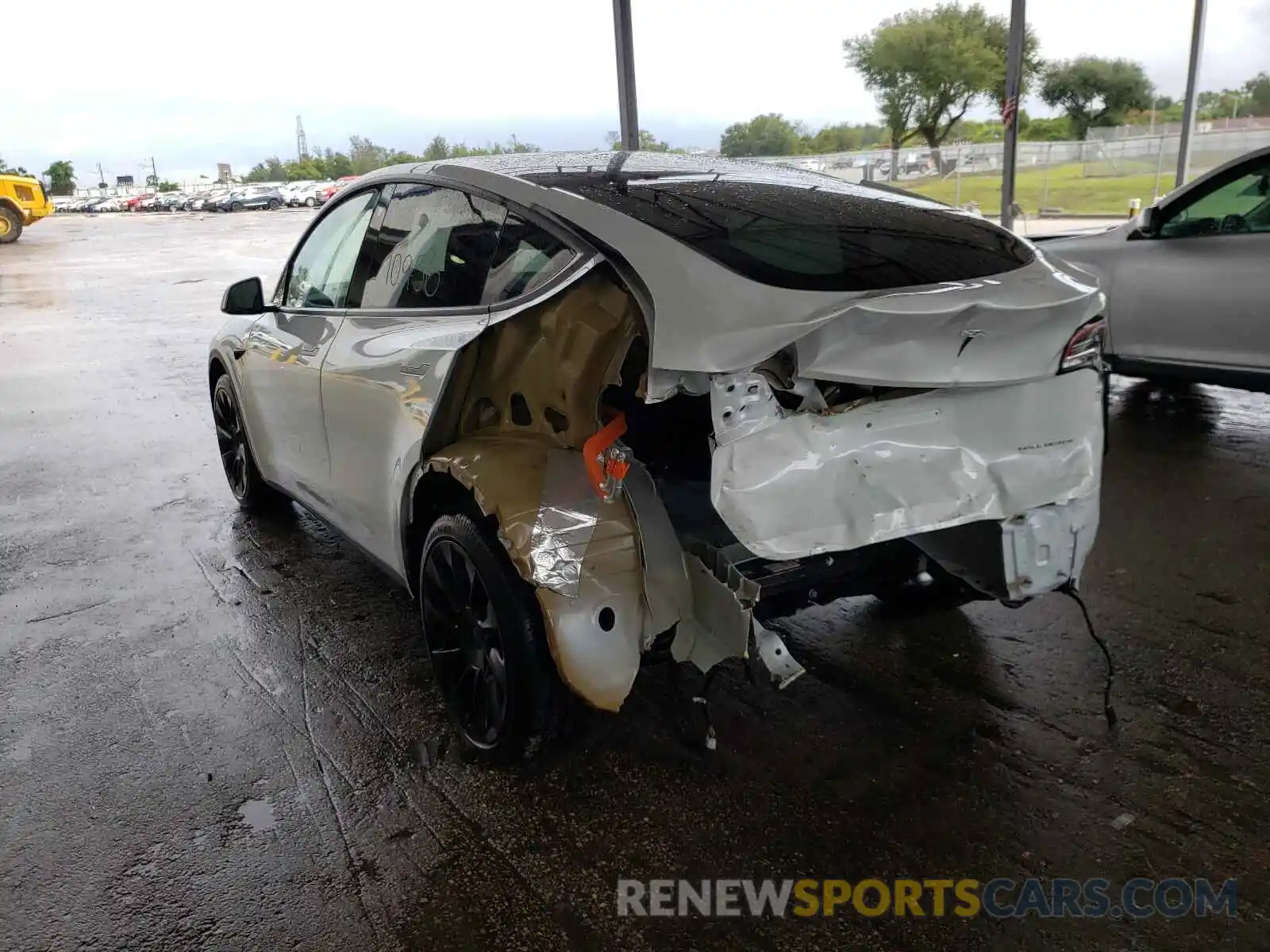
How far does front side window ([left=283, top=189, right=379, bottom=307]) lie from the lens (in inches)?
142

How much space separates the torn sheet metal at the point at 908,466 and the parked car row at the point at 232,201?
49.6 metres

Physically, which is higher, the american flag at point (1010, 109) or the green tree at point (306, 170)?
the green tree at point (306, 170)

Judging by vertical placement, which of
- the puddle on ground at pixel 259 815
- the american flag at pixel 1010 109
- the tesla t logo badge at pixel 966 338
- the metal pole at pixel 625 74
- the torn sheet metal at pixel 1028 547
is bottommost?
the puddle on ground at pixel 259 815

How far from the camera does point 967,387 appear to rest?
7.95ft

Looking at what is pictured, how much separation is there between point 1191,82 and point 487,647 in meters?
16.5

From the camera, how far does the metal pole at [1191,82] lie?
47.4 feet

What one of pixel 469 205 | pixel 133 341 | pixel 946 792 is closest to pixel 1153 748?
pixel 946 792

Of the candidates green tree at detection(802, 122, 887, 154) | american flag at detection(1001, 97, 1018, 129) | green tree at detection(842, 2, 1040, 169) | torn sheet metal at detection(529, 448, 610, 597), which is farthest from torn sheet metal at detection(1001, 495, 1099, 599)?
green tree at detection(842, 2, 1040, 169)

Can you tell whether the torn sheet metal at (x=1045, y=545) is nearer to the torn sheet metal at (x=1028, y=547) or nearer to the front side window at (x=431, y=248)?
the torn sheet metal at (x=1028, y=547)

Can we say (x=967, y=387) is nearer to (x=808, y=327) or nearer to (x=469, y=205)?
(x=808, y=327)

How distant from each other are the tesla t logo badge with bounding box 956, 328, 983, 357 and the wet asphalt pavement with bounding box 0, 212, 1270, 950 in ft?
3.94

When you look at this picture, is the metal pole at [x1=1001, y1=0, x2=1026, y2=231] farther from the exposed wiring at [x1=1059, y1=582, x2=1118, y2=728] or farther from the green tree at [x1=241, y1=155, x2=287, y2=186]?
the green tree at [x1=241, y1=155, x2=287, y2=186]

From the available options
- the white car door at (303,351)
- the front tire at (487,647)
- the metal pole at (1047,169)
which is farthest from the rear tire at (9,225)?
the front tire at (487,647)

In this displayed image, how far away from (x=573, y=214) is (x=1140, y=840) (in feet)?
7.12
